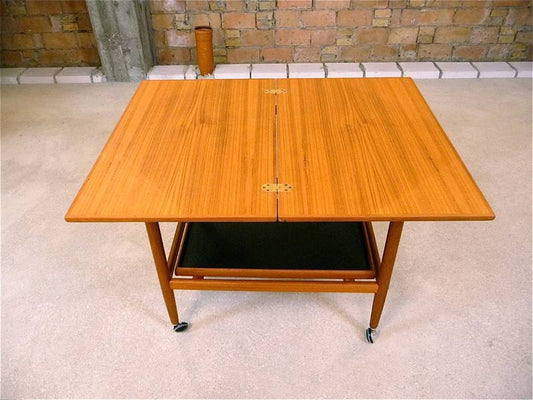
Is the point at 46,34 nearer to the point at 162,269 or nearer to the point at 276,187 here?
the point at 162,269

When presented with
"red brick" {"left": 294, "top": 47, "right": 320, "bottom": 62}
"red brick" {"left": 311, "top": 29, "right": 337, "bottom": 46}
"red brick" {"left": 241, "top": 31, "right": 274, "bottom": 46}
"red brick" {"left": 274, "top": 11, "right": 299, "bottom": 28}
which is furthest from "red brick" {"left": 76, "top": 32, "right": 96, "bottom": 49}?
"red brick" {"left": 311, "top": 29, "right": 337, "bottom": 46}

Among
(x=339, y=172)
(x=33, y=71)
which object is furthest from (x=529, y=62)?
(x=33, y=71)

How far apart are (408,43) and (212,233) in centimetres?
312

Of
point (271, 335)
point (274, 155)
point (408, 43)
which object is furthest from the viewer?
point (408, 43)

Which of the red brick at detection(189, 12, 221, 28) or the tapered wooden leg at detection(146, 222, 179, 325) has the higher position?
the red brick at detection(189, 12, 221, 28)

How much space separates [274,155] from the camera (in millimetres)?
1644

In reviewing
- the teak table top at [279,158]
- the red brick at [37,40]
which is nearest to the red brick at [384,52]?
the teak table top at [279,158]

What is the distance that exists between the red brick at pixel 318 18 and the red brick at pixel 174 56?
1141mm

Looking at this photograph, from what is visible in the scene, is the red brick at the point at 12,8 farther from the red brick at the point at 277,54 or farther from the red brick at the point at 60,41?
the red brick at the point at 277,54

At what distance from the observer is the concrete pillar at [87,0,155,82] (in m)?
3.61

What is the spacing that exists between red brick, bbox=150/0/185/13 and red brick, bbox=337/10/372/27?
1.42 metres

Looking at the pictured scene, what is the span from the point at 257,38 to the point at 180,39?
725 millimetres

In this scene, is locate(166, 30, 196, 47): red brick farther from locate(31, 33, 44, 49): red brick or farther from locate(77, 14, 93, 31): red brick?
locate(31, 33, 44, 49): red brick

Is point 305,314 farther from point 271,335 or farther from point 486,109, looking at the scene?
point 486,109
